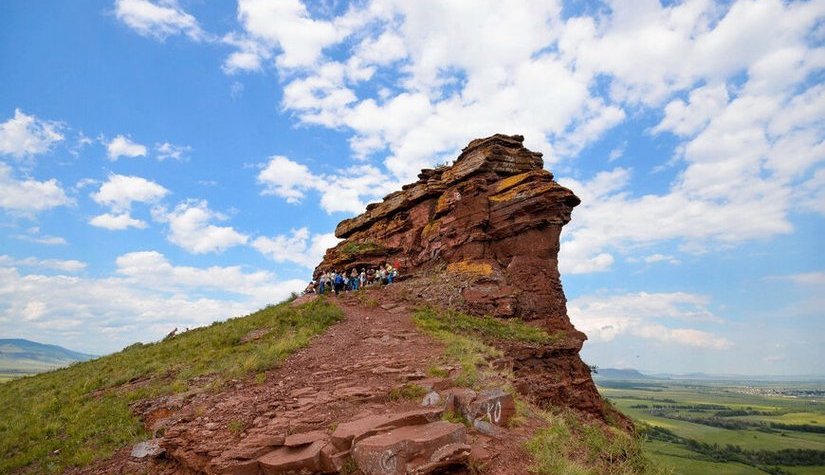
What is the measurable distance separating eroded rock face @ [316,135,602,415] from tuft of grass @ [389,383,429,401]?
7.06 m

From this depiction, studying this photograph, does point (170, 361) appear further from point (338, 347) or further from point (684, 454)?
point (684, 454)

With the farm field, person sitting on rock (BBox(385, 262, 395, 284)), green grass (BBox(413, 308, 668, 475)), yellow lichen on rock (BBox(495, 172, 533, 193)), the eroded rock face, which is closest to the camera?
green grass (BBox(413, 308, 668, 475))

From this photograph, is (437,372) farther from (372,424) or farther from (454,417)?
(372,424)

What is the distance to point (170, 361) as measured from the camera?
19203 mm

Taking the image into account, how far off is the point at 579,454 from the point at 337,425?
613 centimetres

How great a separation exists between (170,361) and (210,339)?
111 inches

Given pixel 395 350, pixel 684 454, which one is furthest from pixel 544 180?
pixel 684 454

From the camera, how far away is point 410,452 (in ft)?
26.1

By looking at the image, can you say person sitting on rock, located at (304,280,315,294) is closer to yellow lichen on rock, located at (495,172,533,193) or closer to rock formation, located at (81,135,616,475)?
rock formation, located at (81,135,616,475)

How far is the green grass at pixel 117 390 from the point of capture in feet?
40.2

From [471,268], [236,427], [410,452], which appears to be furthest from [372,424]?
[471,268]

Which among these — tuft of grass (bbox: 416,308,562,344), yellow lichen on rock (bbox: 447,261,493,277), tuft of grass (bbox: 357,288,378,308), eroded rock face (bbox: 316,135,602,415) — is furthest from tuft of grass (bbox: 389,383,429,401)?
yellow lichen on rock (bbox: 447,261,493,277)

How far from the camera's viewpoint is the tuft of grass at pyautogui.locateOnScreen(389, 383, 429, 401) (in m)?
11.9

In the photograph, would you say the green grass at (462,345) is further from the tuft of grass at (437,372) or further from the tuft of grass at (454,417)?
the tuft of grass at (454,417)
